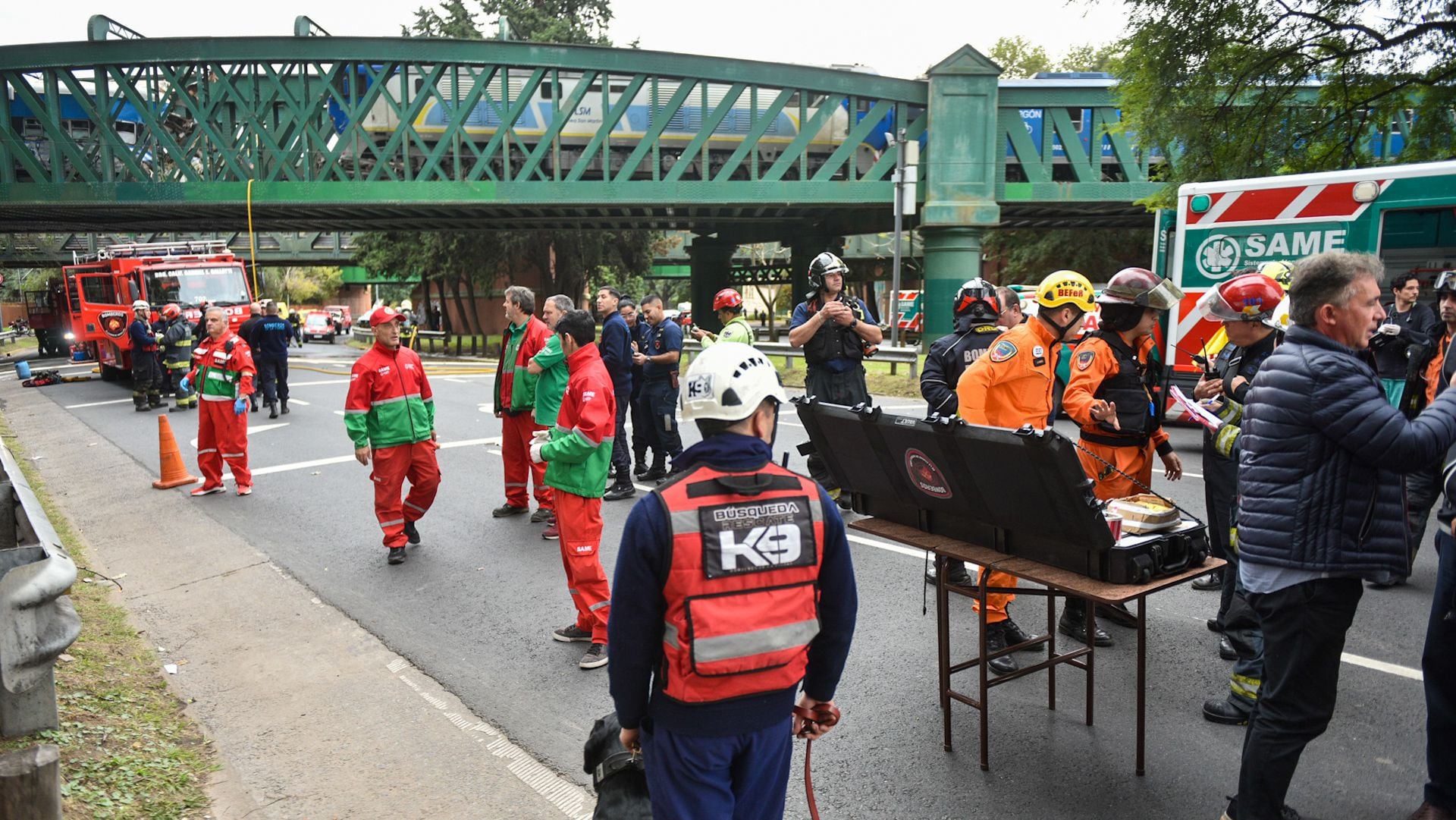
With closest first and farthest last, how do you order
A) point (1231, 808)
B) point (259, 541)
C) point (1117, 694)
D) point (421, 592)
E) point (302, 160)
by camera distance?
point (1231, 808) < point (1117, 694) < point (421, 592) < point (259, 541) < point (302, 160)

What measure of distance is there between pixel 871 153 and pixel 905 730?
21.1 metres

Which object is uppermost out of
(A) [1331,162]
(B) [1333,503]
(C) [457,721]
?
(A) [1331,162]

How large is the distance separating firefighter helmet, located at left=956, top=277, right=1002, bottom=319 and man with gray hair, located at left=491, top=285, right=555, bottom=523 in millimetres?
3380

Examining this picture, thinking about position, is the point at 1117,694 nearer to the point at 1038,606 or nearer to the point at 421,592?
the point at 1038,606

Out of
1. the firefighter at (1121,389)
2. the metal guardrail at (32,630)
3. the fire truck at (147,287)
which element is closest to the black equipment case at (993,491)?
the firefighter at (1121,389)

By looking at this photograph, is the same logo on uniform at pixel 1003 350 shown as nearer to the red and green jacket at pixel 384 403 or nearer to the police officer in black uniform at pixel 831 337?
the police officer in black uniform at pixel 831 337

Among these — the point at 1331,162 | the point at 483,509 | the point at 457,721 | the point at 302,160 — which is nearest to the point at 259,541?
the point at 483,509

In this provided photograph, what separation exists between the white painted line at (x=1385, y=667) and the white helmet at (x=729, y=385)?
3.99m

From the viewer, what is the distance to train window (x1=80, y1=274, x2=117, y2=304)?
21938mm

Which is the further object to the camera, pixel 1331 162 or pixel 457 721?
pixel 1331 162

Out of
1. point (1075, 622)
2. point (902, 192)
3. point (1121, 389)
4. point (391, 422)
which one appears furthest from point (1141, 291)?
point (902, 192)

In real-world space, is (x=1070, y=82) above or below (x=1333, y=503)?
above

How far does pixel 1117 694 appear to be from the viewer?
4.76 m

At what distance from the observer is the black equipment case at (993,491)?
11.3 ft
